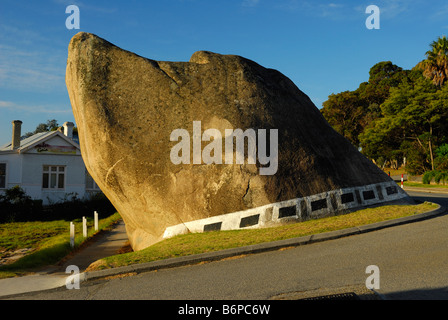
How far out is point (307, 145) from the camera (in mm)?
11398

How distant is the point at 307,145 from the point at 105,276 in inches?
265

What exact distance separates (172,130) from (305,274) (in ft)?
19.0

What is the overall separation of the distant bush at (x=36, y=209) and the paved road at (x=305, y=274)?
19474 millimetres

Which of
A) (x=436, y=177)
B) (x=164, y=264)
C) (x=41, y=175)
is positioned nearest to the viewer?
(x=164, y=264)

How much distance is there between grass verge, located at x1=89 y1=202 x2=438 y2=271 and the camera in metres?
8.06

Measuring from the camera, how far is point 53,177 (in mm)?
27969

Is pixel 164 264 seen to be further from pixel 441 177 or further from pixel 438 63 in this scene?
pixel 438 63

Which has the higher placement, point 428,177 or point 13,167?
point 13,167

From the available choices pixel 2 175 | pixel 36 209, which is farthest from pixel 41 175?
pixel 36 209
